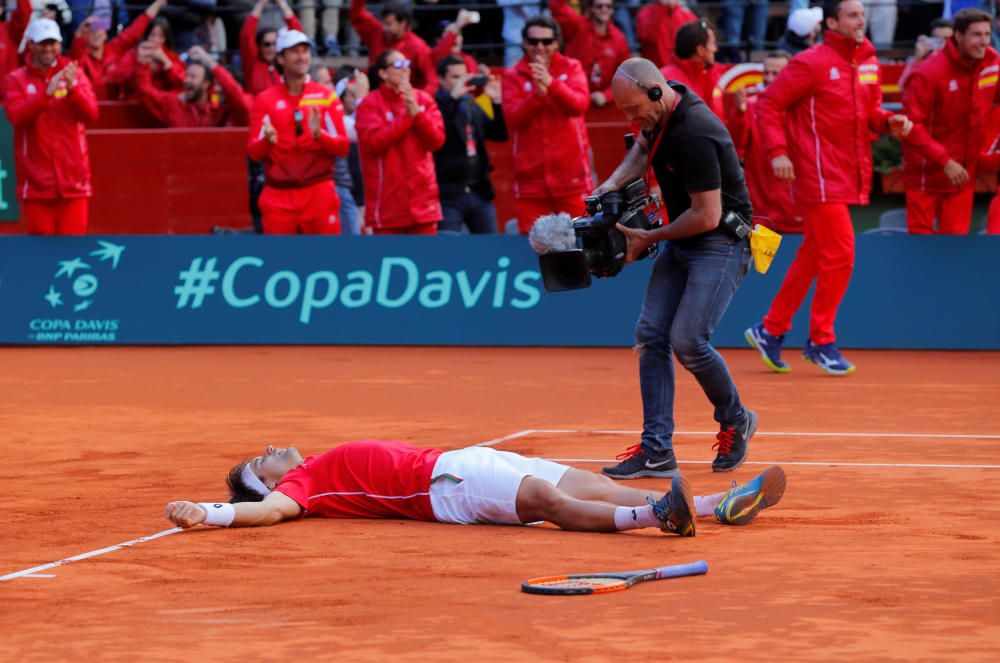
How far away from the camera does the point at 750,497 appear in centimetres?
729

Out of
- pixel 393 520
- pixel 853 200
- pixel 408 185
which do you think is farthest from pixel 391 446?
pixel 408 185

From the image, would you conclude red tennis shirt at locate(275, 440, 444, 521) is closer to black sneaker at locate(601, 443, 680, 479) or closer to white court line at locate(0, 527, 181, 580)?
white court line at locate(0, 527, 181, 580)

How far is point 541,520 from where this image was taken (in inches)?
285

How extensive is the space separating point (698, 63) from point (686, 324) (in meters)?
7.25

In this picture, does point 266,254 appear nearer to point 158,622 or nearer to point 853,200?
point 853,200

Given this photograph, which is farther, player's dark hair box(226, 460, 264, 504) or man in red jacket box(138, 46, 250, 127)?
man in red jacket box(138, 46, 250, 127)

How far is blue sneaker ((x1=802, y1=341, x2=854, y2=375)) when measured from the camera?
44.6 feet

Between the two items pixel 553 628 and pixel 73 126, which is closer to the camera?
pixel 553 628

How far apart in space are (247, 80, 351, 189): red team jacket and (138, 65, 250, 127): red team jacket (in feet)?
14.2

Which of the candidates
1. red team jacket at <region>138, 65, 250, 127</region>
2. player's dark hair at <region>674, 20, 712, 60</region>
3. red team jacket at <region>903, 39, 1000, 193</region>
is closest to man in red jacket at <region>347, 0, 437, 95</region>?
red team jacket at <region>138, 65, 250, 127</region>

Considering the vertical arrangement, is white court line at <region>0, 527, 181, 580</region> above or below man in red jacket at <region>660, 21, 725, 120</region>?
below

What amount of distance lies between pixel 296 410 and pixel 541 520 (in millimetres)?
4928

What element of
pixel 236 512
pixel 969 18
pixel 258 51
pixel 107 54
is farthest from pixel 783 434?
pixel 107 54

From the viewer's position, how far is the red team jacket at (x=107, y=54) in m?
20.6
